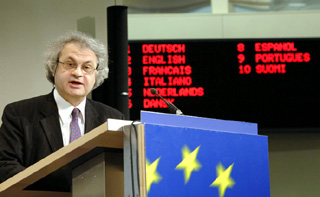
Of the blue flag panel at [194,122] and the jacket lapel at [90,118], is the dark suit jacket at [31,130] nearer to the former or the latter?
the jacket lapel at [90,118]

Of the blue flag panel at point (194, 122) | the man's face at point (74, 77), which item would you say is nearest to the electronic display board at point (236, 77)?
the man's face at point (74, 77)

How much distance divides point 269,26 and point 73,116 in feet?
11.2

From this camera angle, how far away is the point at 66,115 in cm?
232

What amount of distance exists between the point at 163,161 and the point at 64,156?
0.29m

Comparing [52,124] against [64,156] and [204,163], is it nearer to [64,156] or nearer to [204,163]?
[64,156]

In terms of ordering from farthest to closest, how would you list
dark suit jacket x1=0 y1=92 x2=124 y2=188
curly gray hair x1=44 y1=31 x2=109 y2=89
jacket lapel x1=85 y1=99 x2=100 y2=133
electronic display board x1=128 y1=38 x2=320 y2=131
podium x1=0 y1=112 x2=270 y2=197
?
electronic display board x1=128 y1=38 x2=320 y2=131 → curly gray hair x1=44 y1=31 x2=109 y2=89 → jacket lapel x1=85 y1=99 x2=100 y2=133 → dark suit jacket x1=0 y1=92 x2=124 y2=188 → podium x1=0 y1=112 x2=270 y2=197

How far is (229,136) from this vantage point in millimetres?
1654

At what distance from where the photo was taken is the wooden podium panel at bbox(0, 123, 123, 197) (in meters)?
1.49

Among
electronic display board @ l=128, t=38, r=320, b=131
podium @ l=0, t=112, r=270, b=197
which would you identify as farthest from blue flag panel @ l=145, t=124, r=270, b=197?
electronic display board @ l=128, t=38, r=320, b=131

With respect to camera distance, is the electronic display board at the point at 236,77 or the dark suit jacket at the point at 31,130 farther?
the electronic display board at the point at 236,77

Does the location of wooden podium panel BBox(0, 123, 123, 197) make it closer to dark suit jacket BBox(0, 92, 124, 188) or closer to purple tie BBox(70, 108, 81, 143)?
dark suit jacket BBox(0, 92, 124, 188)

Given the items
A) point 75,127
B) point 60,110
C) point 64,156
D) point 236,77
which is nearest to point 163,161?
point 64,156

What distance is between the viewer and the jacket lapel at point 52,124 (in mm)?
2205

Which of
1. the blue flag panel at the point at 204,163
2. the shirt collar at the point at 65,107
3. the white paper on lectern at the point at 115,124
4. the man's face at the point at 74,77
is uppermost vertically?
the man's face at the point at 74,77
